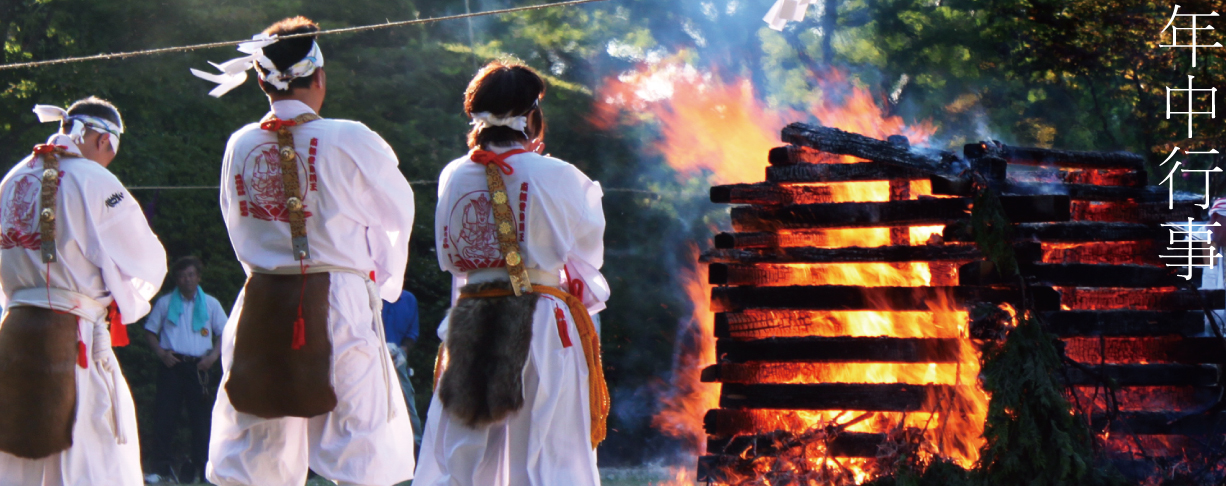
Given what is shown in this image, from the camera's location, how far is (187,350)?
10.6 m

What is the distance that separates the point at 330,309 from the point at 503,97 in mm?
1168

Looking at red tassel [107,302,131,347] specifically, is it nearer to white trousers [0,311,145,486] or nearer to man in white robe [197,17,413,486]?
white trousers [0,311,145,486]

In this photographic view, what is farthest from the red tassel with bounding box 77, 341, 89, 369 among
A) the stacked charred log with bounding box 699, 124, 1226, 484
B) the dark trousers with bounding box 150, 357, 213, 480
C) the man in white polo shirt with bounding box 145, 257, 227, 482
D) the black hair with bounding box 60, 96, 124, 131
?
the dark trousers with bounding box 150, 357, 213, 480

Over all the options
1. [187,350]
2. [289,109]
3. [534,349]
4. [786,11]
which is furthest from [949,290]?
[187,350]

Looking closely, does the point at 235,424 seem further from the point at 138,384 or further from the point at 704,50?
the point at 704,50

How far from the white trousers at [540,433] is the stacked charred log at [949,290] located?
174cm

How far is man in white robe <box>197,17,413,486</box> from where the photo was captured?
16.7 feet

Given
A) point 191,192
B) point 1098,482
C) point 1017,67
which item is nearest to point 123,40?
point 191,192

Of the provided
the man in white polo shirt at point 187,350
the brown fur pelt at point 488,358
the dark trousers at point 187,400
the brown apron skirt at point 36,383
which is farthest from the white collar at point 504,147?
the dark trousers at point 187,400

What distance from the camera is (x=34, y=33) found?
1446 cm

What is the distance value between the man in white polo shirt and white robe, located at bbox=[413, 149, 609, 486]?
6.13m

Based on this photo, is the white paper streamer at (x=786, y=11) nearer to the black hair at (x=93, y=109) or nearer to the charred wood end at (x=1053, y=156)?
the charred wood end at (x=1053, y=156)

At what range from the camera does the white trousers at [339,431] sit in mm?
5055

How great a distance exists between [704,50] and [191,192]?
6361 mm
